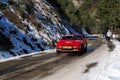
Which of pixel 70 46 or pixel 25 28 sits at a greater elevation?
pixel 25 28

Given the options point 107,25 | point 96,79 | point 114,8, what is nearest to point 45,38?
point 96,79

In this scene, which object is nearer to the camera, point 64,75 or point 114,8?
point 64,75

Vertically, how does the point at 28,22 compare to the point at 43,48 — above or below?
above

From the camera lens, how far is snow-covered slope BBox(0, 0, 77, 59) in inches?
1073

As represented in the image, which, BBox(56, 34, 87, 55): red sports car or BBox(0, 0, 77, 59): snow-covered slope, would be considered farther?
BBox(0, 0, 77, 59): snow-covered slope

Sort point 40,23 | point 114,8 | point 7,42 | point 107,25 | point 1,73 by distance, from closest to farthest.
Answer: point 1,73 → point 7,42 → point 40,23 → point 114,8 → point 107,25

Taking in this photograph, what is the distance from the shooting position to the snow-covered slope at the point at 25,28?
2725 centimetres

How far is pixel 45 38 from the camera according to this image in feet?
122

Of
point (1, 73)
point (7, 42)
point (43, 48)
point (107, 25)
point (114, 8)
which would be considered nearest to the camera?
point (1, 73)

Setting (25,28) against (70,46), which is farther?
(25,28)

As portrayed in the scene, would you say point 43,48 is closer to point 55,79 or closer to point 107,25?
point 55,79

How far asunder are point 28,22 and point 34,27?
0.89m

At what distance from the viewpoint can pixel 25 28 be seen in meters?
35.1

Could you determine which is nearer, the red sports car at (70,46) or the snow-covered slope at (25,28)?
the red sports car at (70,46)
